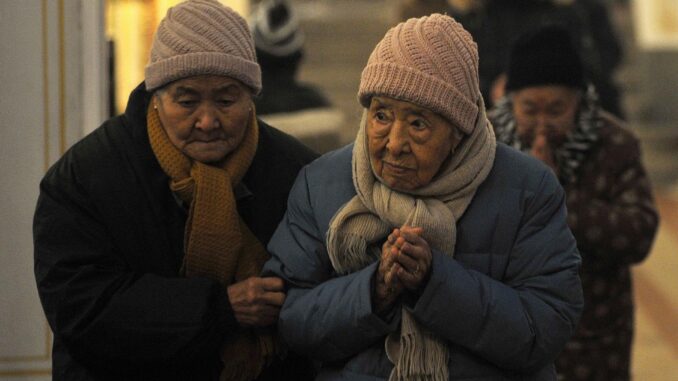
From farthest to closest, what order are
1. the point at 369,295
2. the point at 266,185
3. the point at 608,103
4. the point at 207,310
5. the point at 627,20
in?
the point at 627,20, the point at 608,103, the point at 266,185, the point at 207,310, the point at 369,295

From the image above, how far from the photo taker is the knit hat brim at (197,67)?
153 inches

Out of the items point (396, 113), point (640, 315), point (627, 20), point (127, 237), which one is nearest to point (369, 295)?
point (396, 113)

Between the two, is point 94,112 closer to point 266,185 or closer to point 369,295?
point 266,185

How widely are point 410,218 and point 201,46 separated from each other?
0.71m

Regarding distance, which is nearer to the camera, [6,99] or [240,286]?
[240,286]

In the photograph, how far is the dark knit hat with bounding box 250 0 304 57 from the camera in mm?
7090

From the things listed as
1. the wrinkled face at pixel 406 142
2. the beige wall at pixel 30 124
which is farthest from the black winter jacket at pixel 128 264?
the beige wall at pixel 30 124

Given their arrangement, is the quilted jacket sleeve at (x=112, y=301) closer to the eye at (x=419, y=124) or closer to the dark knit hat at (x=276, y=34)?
the eye at (x=419, y=124)

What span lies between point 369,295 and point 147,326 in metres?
0.60

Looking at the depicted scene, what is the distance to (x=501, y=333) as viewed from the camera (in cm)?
361

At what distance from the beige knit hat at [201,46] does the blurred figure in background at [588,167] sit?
134cm

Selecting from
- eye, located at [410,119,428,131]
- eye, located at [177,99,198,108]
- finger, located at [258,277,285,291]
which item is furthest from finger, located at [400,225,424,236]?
eye, located at [177,99,198,108]

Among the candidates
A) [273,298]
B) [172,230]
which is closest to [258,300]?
[273,298]

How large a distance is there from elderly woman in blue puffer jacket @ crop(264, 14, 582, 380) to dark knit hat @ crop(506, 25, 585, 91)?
134 centimetres
